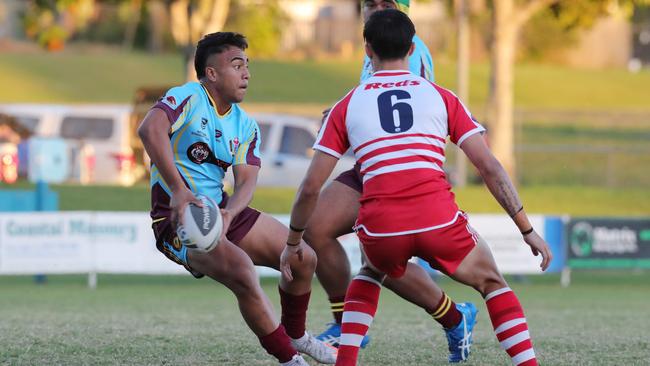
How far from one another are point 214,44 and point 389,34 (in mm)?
1217

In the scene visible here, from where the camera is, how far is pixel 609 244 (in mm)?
17688

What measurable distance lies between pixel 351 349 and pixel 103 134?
66.1 feet

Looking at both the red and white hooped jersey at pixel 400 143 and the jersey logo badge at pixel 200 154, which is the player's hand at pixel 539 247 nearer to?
the red and white hooped jersey at pixel 400 143

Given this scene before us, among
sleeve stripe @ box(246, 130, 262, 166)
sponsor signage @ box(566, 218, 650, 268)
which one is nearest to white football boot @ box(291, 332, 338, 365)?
sleeve stripe @ box(246, 130, 262, 166)

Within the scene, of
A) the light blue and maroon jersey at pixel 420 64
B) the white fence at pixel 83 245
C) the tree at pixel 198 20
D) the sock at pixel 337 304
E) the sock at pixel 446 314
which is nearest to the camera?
the sock at pixel 446 314

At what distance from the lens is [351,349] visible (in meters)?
6.19

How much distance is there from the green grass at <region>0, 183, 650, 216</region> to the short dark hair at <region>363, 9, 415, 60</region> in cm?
1532

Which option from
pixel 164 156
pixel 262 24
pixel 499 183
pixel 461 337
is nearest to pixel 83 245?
pixel 461 337

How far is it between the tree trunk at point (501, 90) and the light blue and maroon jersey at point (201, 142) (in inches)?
668

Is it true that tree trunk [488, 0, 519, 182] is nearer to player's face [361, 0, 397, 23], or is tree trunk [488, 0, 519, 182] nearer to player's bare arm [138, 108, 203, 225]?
player's face [361, 0, 397, 23]

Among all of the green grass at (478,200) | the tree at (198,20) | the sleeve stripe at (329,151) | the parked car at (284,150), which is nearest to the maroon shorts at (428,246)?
the sleeve stripe at (329,151)

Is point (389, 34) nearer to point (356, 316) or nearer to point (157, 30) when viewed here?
point (356, 316)

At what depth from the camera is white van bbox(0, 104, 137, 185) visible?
25.0 meters

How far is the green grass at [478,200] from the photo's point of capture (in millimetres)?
21744
